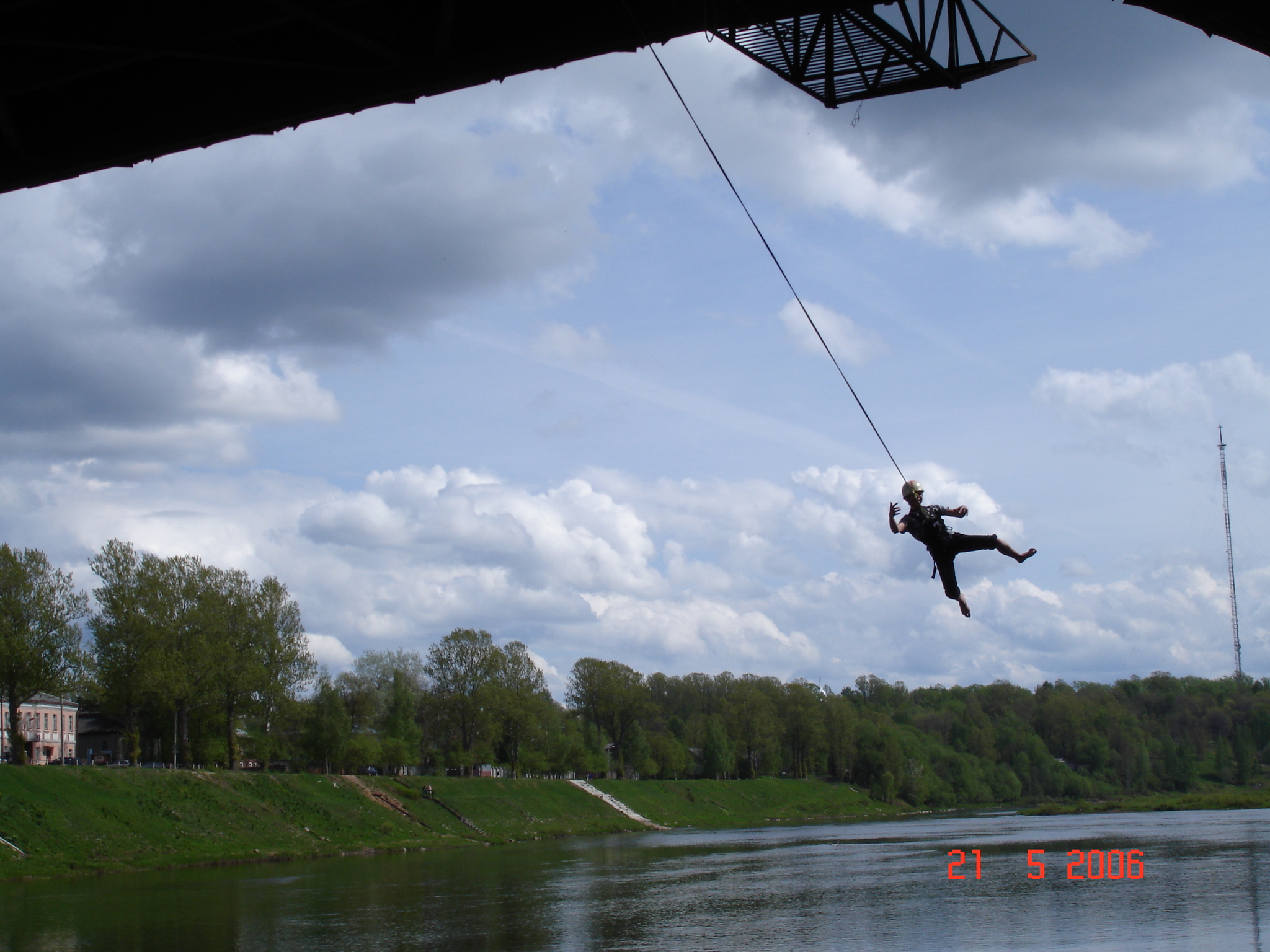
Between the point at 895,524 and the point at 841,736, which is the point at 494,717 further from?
the point at 895,524

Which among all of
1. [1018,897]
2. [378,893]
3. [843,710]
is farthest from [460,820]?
[843,710]

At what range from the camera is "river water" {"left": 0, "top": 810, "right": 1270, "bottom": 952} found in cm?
2783

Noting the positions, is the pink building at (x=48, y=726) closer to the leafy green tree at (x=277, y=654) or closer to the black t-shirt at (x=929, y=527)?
the leafy green tree at (x=277, y=654)

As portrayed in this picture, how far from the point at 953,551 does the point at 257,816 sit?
61.6 m

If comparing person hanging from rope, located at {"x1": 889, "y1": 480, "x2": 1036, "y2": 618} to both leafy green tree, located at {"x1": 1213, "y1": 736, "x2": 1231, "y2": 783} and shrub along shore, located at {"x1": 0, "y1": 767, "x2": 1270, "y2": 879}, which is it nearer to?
shrub along shore, located at {"x1": 0, "y1": 767, "x2": 1270, "y2": 879}

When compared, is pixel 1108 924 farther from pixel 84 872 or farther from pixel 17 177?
pixel 84 872

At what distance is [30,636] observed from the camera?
62.9m

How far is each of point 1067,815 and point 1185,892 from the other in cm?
7700

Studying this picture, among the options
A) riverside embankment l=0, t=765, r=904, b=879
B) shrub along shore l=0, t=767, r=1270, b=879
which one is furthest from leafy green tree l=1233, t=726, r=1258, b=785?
riverside embankment l=0, t=765, r=904, b=879

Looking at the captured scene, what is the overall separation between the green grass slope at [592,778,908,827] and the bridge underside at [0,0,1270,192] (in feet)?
319

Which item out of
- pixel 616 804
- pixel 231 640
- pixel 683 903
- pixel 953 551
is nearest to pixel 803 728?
pixel 616 804

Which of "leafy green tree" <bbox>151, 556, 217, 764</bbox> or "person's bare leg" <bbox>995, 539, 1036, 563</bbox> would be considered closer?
"person's bare leg" <bbox>995, 539, 1036, 563</bbox>

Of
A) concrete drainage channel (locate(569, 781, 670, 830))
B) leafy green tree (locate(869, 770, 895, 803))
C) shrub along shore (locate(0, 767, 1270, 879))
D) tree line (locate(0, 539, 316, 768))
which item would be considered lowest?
leafy green tree (locate(869, 770, 895, 803))
